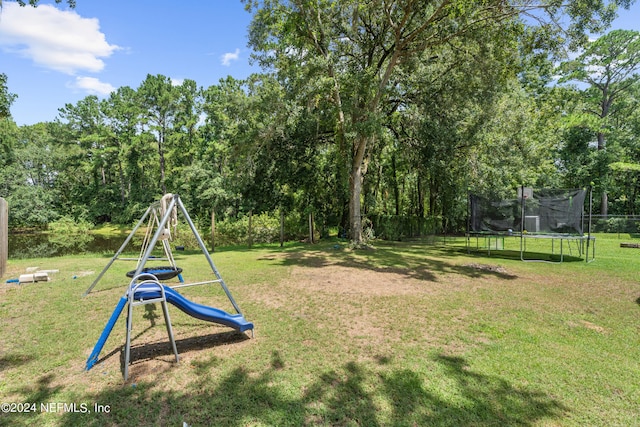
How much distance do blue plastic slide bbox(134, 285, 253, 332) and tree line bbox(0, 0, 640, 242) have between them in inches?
357

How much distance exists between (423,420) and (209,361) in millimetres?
2353

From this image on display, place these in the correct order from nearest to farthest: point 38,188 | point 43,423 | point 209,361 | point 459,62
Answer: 1. point 43,423
2. point 209,361
3. point 459,62
4. point 38,188

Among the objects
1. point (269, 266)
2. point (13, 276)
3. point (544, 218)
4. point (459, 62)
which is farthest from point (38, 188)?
point (544, 218)

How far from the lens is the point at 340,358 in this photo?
381 cm

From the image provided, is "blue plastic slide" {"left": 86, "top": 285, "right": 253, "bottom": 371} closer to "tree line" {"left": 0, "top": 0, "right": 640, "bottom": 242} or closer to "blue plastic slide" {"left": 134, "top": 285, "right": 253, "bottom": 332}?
"blue plastic slide" {"left": 134, "top": 285, "right": 253, "bottom": 332}

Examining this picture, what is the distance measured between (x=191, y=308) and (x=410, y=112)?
A: 13.8m

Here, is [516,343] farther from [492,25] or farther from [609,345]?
[492,25]

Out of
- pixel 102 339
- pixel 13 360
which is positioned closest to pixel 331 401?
pixel 102 339

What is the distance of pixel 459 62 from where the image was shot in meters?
13.0

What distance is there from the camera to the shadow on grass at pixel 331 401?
274 centimetres

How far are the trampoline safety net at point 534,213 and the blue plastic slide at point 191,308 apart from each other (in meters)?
9.94

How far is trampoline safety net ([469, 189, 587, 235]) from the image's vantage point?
10.1 m

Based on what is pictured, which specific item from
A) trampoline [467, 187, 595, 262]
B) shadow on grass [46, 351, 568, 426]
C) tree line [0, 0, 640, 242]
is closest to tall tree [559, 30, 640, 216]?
tree line [0, 0, 640, 242]

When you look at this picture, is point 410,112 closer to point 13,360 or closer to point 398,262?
point 398,262
